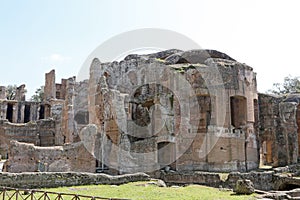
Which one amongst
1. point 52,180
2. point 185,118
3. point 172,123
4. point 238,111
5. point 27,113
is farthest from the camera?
point 27,113

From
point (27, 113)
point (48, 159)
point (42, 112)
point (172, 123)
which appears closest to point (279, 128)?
point (172, 123)

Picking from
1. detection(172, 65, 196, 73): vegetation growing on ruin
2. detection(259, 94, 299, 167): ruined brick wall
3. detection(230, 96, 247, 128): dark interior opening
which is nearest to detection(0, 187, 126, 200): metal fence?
detection(172, 65, 196, 73): vegetation growing on ruin

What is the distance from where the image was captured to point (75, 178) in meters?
15.7

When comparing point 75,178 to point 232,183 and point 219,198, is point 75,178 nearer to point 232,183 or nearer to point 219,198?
point 219,198

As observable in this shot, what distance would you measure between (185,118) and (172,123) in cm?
114

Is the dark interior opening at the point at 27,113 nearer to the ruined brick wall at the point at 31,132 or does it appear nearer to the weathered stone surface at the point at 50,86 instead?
the weathered stone surface at the point at 50,86

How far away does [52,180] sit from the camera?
14828 mm

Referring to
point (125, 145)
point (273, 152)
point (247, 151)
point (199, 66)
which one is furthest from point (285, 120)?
point (125, 145)

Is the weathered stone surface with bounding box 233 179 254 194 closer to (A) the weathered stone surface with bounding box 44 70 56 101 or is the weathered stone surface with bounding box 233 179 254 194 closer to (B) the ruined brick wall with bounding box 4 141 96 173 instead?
(B) the ruined brick wall with bounding box 4 141 96 173

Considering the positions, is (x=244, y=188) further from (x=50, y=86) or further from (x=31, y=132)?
(x=50, y=86)

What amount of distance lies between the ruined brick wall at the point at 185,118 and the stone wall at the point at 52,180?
4.61 m

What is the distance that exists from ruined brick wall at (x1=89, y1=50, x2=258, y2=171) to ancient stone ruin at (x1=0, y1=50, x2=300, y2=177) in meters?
0.07

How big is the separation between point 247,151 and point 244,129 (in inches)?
67.2

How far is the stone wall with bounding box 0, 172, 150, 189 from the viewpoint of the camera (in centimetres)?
1372
